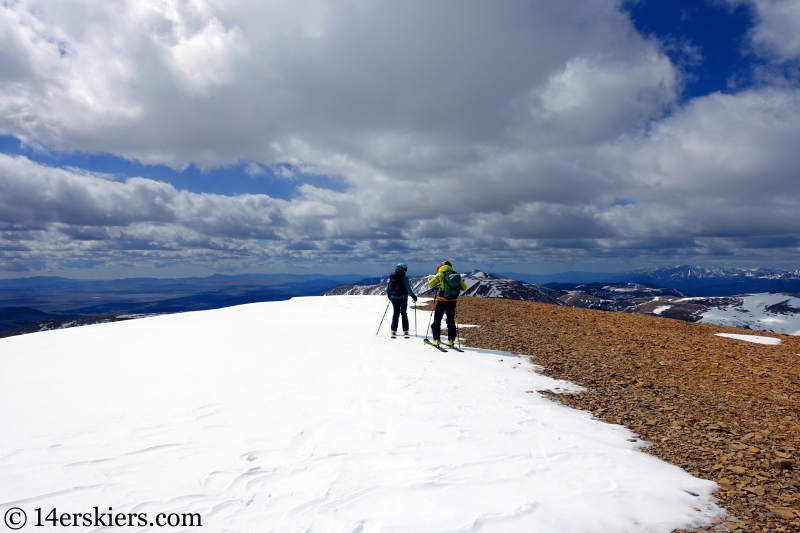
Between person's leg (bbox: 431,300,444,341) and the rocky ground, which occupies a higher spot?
person's leg (bbox: 431,300,444,341)

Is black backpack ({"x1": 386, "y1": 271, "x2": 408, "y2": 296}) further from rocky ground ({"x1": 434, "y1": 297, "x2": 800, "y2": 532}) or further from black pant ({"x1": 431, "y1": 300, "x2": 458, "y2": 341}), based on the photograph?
rocky ground ({"x1": 434, "y1": 297, "x2": 800, "y2": 532})

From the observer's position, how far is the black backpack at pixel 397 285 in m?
15.8

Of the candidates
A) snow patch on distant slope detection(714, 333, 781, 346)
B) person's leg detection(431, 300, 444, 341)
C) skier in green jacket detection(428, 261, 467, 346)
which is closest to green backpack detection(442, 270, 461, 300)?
skier in green jacket detection(428, 261, 467, 346)

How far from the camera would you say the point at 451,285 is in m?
14.2

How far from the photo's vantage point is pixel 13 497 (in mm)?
4637

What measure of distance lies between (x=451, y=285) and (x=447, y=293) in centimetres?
33

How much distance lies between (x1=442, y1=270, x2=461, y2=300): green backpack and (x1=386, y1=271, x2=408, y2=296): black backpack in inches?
82.5

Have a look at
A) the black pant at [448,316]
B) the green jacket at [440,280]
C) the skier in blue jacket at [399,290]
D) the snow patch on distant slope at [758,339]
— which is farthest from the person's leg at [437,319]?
the snow patch on distant slope at [758,339]

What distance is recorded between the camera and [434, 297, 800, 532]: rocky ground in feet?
18.4

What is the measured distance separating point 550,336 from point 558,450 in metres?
10.9

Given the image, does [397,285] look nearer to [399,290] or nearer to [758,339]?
[399,290]

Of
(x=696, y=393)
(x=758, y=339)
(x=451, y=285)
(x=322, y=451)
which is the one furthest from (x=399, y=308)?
(x=758, y=339)

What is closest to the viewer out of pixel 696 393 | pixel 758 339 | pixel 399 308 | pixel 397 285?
pixel 696 393

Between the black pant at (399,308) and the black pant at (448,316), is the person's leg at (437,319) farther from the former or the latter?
the black pant at (399,308)
